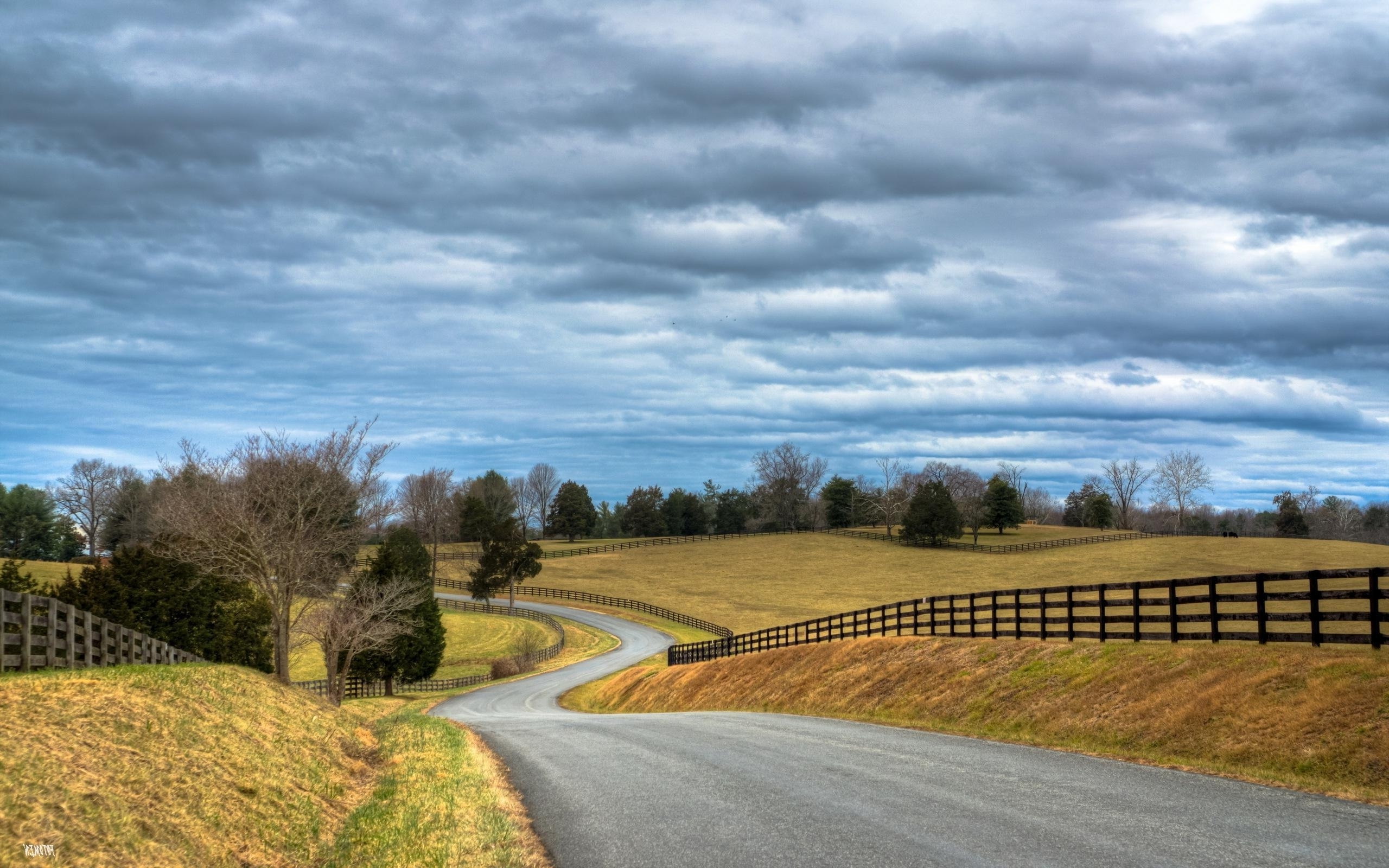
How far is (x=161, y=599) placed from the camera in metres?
39.8

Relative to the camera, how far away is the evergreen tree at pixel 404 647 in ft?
198

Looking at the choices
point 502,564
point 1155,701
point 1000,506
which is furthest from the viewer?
point 1000,506

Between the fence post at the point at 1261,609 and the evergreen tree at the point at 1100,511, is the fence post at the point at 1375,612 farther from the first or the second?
the evergreen tree at the point at 1100,511

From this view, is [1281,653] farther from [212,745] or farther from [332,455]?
[332,455]

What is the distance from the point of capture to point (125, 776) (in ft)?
33.6

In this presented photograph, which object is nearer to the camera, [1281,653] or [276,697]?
[1281,653]

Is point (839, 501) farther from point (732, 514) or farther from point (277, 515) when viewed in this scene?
point (277, 515)

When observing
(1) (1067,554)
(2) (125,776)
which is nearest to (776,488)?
(1) (1067,554)

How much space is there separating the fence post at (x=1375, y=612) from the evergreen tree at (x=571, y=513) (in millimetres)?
156541

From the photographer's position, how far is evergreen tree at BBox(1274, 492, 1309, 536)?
14088 cm

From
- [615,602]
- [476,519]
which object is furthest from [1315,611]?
[476,519]

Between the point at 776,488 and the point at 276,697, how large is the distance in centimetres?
15161

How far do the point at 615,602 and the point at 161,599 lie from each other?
204 ft

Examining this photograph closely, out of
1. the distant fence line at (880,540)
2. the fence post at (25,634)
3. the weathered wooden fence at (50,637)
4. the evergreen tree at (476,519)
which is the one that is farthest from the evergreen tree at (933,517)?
the fence post at (25,634)
